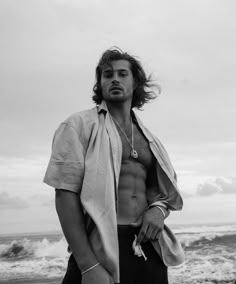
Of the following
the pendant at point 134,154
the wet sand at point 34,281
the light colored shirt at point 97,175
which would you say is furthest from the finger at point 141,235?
the wet sand at point 34,281

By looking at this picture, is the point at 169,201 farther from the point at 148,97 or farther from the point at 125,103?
the point at 148,97

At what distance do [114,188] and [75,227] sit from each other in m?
0.31

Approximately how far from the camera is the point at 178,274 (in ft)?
33.9

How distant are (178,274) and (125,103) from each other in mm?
8149

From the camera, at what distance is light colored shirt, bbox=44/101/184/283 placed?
7.76 ft

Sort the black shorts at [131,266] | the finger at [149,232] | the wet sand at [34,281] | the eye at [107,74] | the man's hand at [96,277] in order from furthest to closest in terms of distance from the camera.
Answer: the wet sand at [34,281] < the eye at [107,74] < the finger at [149,232] < the black shorts at [131,266] < the man's hand at [96,277]

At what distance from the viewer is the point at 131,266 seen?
2.54 metres

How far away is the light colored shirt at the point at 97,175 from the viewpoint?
7.76ft

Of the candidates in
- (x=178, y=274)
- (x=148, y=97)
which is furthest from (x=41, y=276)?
Result: (x=148, y=97)

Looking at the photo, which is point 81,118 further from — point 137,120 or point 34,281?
point 34,281

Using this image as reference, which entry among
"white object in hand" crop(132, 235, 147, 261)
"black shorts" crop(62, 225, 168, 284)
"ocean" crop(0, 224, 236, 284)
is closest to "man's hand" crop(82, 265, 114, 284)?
"black shorts" crop(62, 225, 168, 284)

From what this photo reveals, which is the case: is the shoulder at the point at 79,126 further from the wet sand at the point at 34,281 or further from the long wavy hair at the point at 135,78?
the wet sand at the point at 34,281

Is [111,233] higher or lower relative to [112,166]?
lower

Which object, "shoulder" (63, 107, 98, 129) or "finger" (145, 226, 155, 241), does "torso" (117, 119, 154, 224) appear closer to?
"finger" (145, 226, 155, 241)
